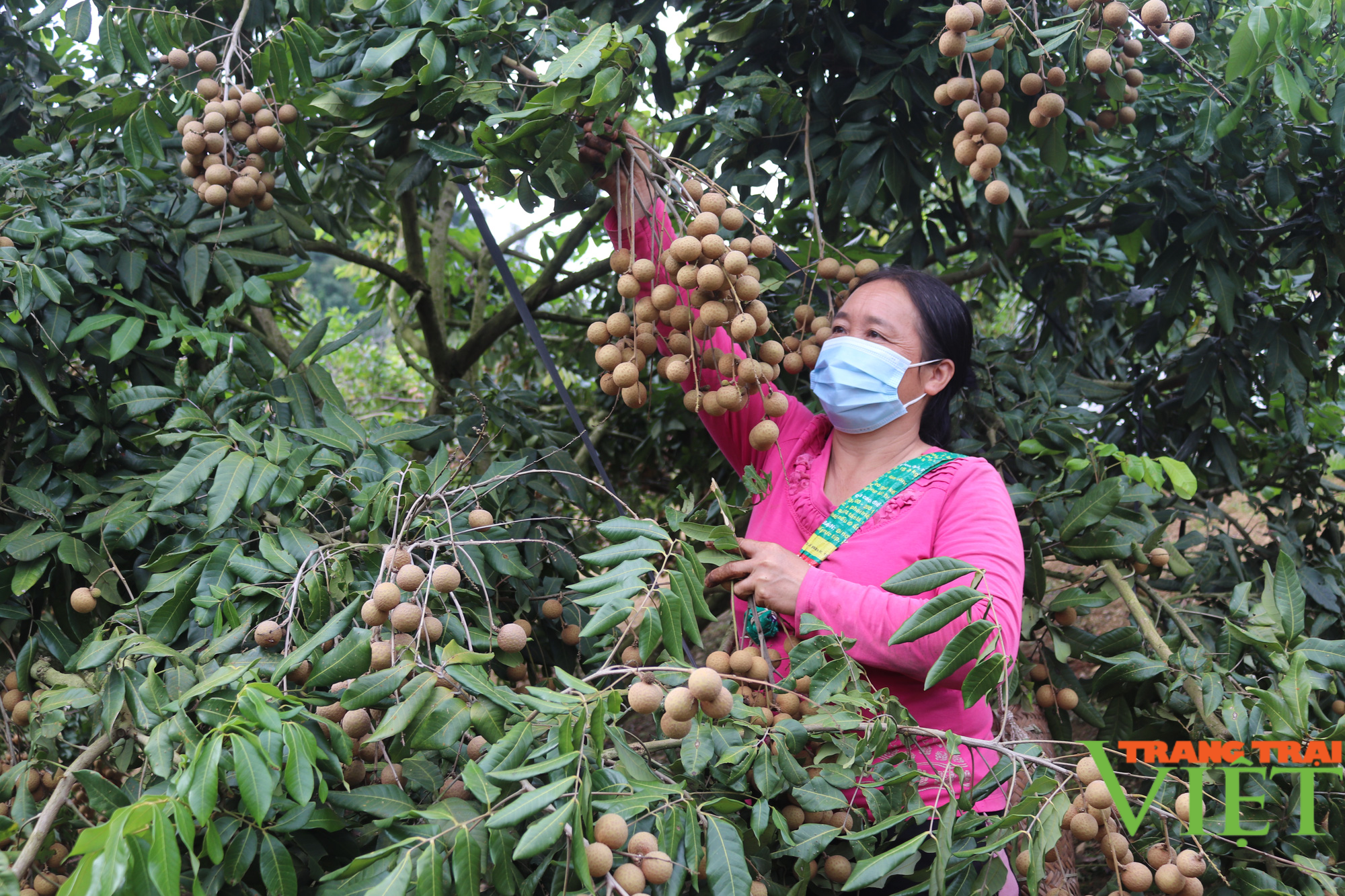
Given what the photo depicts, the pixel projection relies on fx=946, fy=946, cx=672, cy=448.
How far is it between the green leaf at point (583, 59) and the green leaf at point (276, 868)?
115 cm

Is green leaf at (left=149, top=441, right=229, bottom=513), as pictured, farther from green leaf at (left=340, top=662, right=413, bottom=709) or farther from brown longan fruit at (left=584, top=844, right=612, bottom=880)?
brown longan fruit at (left=584, top=844, right=612, bottom=880)

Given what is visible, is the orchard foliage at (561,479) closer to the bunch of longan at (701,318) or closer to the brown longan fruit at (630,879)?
the brown longan fruit at (630,879)

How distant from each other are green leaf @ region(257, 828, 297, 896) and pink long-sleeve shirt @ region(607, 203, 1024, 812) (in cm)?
68

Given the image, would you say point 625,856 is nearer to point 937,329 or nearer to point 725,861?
point 725,861

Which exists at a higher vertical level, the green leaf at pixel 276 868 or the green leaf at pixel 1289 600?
the green leaf at pixel 276 868

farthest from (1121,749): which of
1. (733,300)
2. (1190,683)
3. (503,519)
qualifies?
(503,519)

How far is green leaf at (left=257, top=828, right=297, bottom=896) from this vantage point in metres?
0.94

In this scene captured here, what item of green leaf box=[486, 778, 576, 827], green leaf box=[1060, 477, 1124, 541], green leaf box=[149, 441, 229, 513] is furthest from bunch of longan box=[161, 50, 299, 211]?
green leaf box=[1060, 477, 1124, 541]

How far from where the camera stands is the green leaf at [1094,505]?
188cm

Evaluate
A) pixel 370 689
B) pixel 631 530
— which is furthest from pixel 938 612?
pixel 370 689

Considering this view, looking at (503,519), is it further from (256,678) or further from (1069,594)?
(1069,594)

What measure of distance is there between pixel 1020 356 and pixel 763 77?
1.46 meters

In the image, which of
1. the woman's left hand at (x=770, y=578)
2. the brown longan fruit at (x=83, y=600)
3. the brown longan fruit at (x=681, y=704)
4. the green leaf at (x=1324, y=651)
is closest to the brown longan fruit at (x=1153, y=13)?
the green leaf at (x=1324, y=651)

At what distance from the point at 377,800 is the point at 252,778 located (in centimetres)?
14
